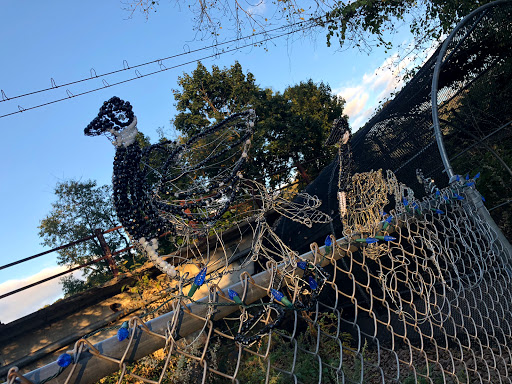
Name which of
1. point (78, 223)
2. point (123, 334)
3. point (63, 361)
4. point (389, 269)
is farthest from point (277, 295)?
point (78, 223)

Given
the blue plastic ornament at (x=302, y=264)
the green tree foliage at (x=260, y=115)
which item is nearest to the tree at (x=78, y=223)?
the green tree foliage at (x=260, y=115)

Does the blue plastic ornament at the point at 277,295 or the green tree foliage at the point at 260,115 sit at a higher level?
the green tree foliage at the point at 260,115

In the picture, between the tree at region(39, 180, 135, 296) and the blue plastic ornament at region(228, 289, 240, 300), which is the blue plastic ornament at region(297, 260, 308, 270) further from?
the tree at region(39, 180, 135, 296)

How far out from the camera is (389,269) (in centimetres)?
138

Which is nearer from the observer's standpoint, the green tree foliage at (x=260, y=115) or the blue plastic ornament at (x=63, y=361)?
the blue plastic ornament at (x=63, y=361)

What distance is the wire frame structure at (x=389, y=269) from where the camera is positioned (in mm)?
912

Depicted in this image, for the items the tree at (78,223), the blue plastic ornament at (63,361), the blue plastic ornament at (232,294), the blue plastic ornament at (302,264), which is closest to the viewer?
the blue plastic ornament at (63,361)

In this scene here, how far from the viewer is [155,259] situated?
218cm

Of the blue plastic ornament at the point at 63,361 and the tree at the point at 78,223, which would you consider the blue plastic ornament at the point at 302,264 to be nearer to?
the blue plastic ornament at the point at 63,361

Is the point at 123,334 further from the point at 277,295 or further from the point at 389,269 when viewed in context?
→ the point at 389,269

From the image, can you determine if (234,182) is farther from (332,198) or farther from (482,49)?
(482,49)

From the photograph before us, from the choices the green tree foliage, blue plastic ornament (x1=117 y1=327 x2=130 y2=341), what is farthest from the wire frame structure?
the green tree foliage

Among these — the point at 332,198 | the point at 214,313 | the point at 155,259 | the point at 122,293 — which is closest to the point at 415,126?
the point at 332,198

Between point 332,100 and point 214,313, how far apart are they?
14.4m
